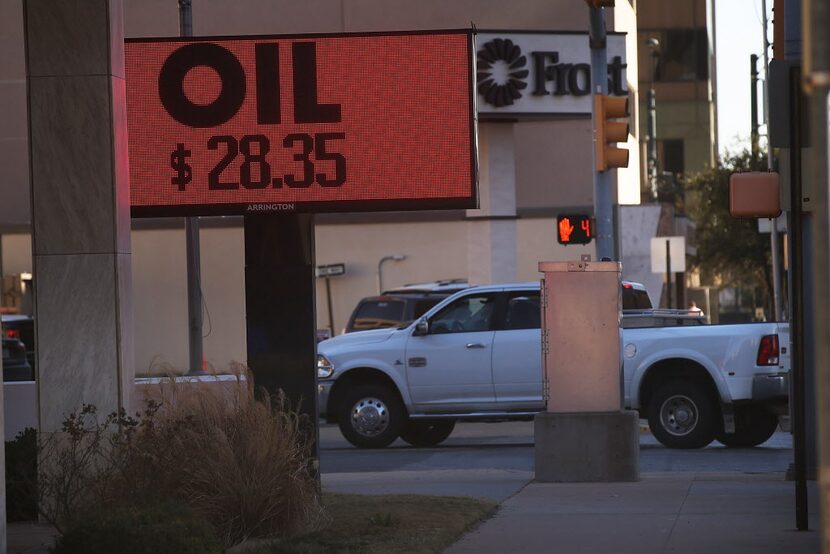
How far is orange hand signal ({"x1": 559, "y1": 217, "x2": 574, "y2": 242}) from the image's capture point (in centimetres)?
1881

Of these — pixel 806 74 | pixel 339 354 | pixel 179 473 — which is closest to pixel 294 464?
pixel 179 473

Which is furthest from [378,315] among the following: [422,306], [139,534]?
[139,534]

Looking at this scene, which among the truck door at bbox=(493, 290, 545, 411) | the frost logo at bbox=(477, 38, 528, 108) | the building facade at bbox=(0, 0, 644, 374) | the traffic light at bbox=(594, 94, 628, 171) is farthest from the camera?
the building facade at bbox=(0, 0, 644, 374)

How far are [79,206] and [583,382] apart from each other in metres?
4.78

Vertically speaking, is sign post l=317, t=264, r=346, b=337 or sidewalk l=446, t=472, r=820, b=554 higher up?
sign post l=317, t=264, r=346, b=337

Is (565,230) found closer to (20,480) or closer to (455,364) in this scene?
(455,364)

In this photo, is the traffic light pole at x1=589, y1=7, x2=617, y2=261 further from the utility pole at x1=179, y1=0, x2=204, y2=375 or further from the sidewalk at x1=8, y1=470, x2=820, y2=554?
the utility pole at x1=179, y1=0, x2=204, y2=375

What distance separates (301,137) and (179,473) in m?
2.75

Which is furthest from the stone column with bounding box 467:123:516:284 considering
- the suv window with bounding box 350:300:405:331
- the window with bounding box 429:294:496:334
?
the window with bounding box 429:294:496:334

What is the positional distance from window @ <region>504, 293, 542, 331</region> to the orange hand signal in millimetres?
1014

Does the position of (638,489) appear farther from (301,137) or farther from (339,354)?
(339,354)

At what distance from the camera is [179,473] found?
8734 mm

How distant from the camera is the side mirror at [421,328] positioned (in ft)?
60.4

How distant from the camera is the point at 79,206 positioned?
10.6 m
